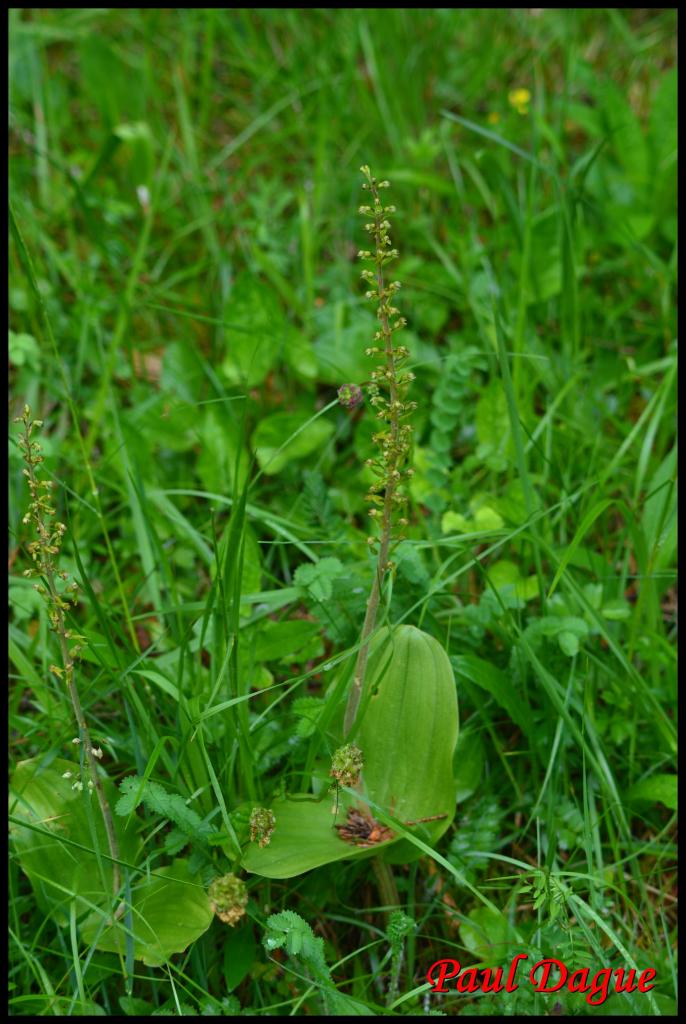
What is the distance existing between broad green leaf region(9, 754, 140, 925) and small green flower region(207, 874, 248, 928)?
0.27 metres

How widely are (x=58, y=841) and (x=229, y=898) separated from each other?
43 cm

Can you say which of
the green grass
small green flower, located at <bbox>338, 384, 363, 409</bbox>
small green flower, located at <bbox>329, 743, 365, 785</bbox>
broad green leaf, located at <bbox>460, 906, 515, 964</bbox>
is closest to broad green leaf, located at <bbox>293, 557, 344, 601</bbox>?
the green grass

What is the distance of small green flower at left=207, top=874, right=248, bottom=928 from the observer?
195cm

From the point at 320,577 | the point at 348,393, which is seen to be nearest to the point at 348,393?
the point at 348,393

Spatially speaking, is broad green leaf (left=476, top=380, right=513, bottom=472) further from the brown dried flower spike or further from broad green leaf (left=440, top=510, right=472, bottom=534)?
the brown dried flower spike

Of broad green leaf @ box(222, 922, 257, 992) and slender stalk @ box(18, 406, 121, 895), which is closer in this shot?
slender stalk @ box(18, 406, 121, 895)

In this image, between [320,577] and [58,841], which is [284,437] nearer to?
[320,577]

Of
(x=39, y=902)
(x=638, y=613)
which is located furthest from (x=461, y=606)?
(x=39, y=902)

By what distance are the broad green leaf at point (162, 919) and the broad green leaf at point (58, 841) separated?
7 cm

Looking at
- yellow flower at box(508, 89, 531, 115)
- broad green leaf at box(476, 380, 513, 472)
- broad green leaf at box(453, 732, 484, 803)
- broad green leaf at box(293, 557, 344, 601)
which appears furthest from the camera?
yellow flower at box(508, 89, 531, 115)

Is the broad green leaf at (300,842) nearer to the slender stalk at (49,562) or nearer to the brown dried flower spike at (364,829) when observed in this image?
the brown dried flower spike at (364,829)

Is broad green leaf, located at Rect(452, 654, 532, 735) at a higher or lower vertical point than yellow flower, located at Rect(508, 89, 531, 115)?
lower

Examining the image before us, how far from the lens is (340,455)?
324 centimetres

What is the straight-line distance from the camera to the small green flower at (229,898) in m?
1.95
